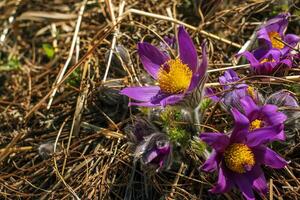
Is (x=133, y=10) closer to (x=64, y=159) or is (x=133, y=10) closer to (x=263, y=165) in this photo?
(x=64, y=159)

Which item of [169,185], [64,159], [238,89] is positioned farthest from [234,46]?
[64,159]

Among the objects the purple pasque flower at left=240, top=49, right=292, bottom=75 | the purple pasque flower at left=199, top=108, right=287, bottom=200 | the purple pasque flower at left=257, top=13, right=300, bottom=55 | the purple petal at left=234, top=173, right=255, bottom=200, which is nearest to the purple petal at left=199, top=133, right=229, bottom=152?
the purple pasque flower at left=199, top=108, right=287, bottom=200

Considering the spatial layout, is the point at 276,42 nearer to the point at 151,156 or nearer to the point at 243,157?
the point at 243,157

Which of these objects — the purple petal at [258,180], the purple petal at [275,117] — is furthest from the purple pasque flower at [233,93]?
the purple petal at [258,180]

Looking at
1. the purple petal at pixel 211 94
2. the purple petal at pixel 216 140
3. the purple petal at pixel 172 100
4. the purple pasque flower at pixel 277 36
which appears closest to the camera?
the purple petal at pixel 216 140

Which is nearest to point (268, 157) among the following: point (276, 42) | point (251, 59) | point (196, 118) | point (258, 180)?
point (258, 180)

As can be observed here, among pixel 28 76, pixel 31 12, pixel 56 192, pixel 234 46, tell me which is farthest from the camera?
pixel 31 12

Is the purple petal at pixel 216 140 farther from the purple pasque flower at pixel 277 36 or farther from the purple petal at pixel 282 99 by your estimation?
the purple pasque flower at pixel 277 36
